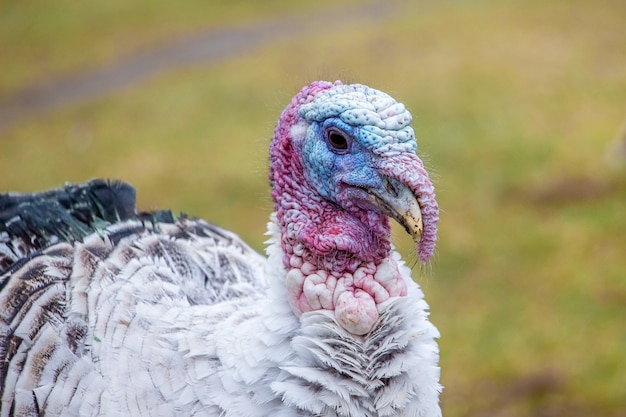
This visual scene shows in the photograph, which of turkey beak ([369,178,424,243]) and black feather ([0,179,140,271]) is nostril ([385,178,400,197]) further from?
black feather ([0,179,140,271])

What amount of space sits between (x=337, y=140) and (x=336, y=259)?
37 cm

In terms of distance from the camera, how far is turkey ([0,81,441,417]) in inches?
101

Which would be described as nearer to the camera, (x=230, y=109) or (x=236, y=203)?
(x=236, y=203)

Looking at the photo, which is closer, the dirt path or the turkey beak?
the turkey beak

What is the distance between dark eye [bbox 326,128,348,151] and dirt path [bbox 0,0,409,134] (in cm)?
834

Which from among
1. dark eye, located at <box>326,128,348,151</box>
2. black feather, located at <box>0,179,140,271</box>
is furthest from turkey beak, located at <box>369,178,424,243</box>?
black feather, located at <box>0,179,140,271</box>

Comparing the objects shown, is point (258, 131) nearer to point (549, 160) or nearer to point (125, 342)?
point (549, 160)

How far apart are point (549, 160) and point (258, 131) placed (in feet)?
10.3

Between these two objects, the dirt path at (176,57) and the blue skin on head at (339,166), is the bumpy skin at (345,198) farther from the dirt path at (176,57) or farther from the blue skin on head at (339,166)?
the dirt path at (176,57)

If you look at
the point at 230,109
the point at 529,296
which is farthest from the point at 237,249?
the point at 230,109

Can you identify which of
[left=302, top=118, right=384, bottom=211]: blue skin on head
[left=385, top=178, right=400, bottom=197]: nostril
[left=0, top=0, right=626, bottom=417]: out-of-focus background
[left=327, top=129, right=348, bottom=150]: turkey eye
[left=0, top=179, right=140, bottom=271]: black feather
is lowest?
[left=385, top=178, right=400, bottom=197]: nostril

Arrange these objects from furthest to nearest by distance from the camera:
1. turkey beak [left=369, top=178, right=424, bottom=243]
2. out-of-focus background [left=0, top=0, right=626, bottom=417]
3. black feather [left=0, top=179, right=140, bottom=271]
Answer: out-of-focus background [left=0, top=0, right=626, bottom=417]
black feather [left=0, top=179, right=140, bottom=271]
turkey beak [left=369, top=178, right=424, bottom=243]

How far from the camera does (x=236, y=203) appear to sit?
811 cm

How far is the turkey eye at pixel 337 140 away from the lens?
2.64m
